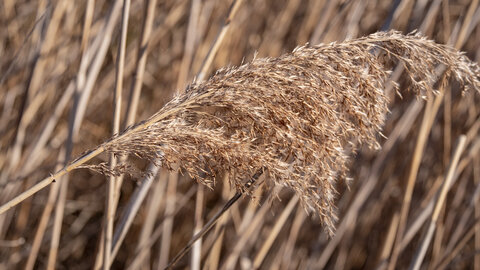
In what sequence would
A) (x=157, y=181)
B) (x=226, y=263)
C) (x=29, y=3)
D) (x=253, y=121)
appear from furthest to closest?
(x=29, y=3) → (x=157, y=181) → (x=226, y=263) → (x=253, y=121)

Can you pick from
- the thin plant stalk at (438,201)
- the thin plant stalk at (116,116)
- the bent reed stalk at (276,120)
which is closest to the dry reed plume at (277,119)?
the bent reed stalk at (276,120)

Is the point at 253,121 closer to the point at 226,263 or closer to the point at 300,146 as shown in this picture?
the point at 300,146

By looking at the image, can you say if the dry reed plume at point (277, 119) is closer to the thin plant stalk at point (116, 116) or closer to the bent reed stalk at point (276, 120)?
the bent reed stalk at point (276, 120)

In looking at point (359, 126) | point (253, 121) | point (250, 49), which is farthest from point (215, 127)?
point (250, 49)

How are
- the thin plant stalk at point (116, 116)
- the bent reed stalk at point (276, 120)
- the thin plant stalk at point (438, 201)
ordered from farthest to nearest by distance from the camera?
the thin plant stalk at point (438, 201) → the thin plant stalk at point (116, 116) → the bent reed stalk at point (276, 120)

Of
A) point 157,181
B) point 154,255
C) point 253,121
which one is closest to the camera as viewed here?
point 253,121

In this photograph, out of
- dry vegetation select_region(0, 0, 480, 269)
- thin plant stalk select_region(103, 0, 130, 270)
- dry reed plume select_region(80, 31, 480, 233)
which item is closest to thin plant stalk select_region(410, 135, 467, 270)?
dry vegetation select_region(0, 0, 480, 269)

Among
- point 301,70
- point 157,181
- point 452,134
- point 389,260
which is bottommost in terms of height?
point 389,260

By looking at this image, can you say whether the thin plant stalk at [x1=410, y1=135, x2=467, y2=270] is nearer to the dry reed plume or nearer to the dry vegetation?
the dry vegetation
